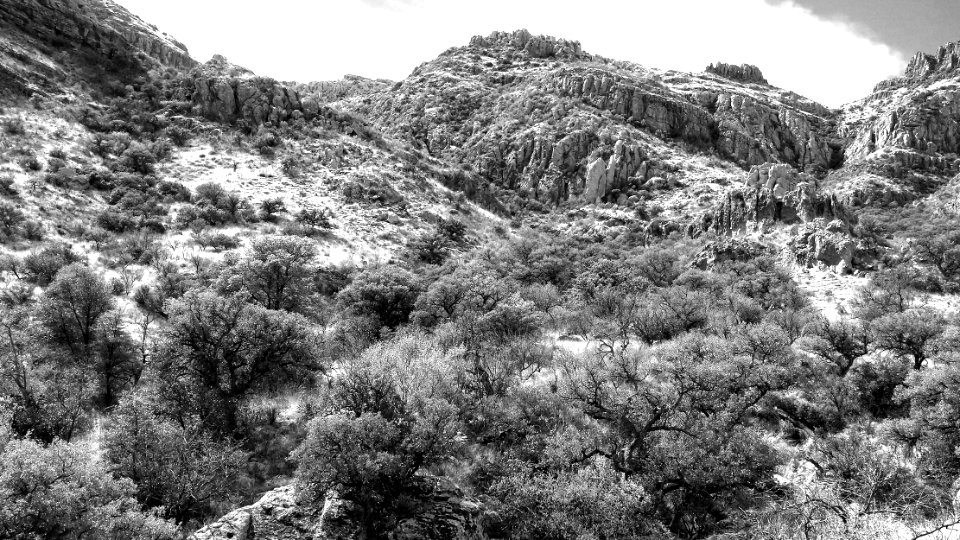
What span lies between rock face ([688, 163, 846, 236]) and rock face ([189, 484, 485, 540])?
62.3 m

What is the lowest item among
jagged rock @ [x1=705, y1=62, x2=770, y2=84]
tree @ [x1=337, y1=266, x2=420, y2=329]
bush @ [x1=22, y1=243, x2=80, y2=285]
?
bush @ [x1=22, y1=243, x2=80, y2=285]

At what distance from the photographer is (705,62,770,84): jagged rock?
139 m

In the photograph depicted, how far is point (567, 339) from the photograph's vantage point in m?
41.2

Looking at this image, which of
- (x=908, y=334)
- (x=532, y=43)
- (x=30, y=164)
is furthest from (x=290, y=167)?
(x=532, y=43)

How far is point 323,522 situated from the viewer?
701 inches

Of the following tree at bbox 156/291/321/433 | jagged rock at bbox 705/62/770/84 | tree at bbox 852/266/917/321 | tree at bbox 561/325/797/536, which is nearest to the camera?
tree at bbox 561/325/797/536

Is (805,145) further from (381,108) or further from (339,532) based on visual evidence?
(339,532)

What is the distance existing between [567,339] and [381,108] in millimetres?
104841

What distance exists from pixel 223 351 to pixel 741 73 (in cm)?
15835

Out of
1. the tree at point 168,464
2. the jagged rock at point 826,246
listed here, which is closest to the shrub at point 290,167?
the tree at point 168,464

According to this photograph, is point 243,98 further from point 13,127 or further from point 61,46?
point 13,127

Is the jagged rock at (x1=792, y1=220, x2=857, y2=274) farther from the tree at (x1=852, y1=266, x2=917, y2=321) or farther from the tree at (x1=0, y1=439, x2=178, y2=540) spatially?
the tree at (x1=0, y1=439, x2=178, y2=540)

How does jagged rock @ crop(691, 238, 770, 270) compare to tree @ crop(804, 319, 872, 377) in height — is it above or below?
above

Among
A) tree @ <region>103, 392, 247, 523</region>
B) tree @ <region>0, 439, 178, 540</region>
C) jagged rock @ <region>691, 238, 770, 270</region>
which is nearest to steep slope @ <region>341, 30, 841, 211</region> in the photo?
jagged rock @ <region>691, 238, 770, 270</region>
